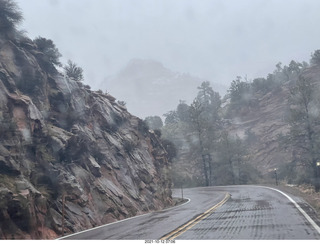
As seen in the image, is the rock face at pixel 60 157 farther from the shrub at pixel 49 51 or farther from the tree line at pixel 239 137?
the tree line at pixel 239 137

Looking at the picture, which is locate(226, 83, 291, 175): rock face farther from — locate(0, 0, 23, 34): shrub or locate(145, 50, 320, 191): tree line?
locate(0, 0, 23, 34): shrub

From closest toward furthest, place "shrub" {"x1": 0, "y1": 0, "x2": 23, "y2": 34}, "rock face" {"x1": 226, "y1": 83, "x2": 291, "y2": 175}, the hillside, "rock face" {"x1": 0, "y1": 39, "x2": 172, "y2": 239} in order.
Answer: "rock face" {"x1": 0, "y1": 39, "x2": 172, "y2": 239} → "shrub" {"x1": 0, "y1": 0, "x2": 23, "y2": 34} → the hillside → "rock face" {"x1": 226, "y1": 83, "x2": 291, "y2": 175}

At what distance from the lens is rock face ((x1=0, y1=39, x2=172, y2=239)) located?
13.2 metres

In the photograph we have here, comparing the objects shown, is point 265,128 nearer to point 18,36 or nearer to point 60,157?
point 18,36

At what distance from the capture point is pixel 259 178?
5638cm

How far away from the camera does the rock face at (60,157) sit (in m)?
13.2

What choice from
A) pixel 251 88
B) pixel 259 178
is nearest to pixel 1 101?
pixel 259 178

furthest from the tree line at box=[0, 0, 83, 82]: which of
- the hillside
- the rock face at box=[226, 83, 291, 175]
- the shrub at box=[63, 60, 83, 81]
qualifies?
the rock face at box=[226, 83, 291, 175]

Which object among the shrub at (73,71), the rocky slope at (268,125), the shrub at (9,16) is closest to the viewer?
the shrub at (9,16)

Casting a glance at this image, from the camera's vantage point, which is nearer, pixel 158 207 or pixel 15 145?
pixel 15 145

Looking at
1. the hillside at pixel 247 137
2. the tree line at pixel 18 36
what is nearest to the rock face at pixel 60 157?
the tree line at pixel 18 36

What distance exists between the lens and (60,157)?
60.1ft
